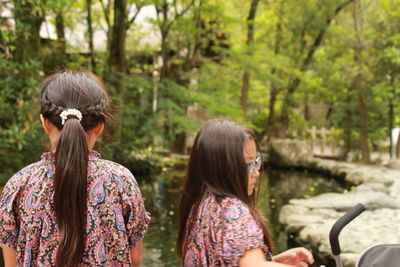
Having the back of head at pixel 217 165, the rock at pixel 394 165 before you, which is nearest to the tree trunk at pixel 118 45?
the rock at pixel 394 165

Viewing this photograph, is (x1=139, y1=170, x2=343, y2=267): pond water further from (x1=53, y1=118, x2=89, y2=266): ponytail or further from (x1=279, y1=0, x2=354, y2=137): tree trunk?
(x1=53, y1=118, x2=89, y2=266): ponytail

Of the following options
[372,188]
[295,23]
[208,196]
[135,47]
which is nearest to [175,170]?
[135,47]

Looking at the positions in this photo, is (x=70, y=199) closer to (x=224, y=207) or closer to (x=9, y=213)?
(x=9, y=213)

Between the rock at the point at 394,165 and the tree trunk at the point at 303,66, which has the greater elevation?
the tree trunk at the point at 303,66

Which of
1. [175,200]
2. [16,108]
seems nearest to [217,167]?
[16,108]

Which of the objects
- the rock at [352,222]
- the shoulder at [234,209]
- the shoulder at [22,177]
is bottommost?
the rock at [352,222]

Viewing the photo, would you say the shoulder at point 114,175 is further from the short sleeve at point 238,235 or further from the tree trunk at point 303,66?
the tree trunk at point 303,66

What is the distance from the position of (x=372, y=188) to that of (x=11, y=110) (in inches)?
279

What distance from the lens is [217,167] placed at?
192cm

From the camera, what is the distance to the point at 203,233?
1.83m

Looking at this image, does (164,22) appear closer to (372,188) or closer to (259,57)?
(259,57)

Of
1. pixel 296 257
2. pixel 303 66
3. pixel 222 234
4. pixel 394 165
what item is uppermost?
pixel 303 66

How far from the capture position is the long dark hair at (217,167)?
74.8 inches

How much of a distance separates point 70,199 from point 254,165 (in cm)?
74
